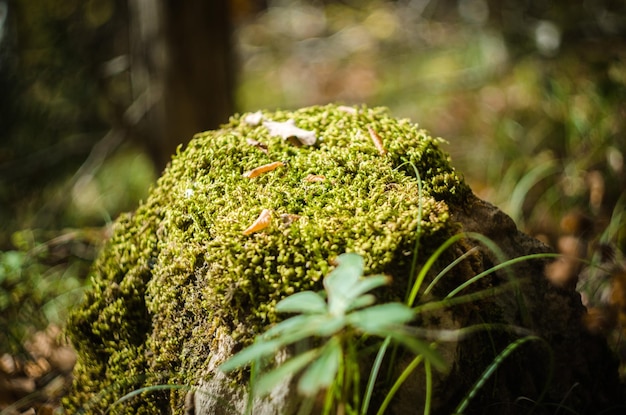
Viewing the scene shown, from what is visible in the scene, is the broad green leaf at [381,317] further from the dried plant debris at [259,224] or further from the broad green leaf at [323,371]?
the dried plant debris at [259,224]

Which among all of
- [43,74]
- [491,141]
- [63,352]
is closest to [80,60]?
[43,74]

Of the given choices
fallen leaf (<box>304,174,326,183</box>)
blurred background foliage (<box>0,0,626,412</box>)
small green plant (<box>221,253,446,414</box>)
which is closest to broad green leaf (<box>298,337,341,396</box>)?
small green plant (<box>221,253,446,414</box>)

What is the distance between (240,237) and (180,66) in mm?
2721

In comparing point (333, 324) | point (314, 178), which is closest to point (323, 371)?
point (333, 324)

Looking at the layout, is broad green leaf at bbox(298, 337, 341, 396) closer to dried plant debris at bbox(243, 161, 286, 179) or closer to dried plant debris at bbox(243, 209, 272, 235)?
dried plant debris at bbox(243, 209, 272, 235)

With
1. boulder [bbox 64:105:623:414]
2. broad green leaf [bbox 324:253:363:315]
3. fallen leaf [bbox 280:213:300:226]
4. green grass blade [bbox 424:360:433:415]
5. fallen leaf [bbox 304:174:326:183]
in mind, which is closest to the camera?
broad green leaf [bbox 324:253:363:315]

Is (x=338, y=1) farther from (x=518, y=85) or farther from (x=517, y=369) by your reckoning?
(x=517, y=369)

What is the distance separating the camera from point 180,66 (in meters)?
3.82

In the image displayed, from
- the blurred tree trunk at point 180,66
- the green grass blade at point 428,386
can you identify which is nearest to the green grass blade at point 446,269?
the green grass blade at point 428,386

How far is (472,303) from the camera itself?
1.49m

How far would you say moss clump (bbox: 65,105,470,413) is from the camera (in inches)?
55.6

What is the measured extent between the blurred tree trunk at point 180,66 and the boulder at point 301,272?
201 cm

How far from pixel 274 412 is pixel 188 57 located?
3104 mm

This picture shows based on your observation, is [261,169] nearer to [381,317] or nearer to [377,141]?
[377,141]
